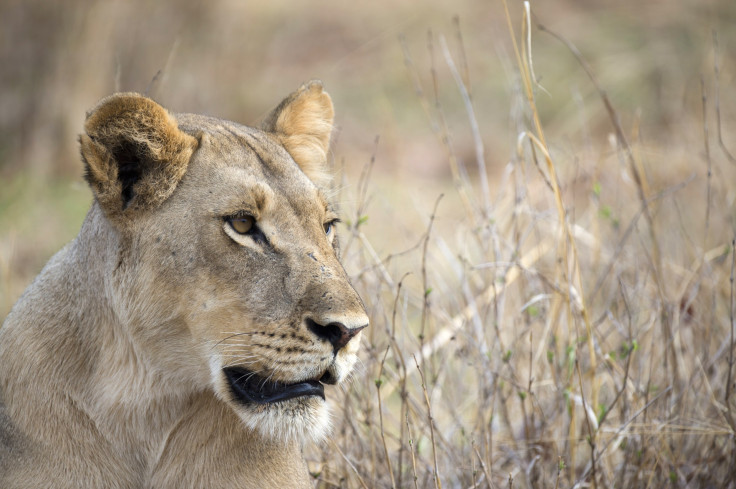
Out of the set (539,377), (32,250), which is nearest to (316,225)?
(539,377)

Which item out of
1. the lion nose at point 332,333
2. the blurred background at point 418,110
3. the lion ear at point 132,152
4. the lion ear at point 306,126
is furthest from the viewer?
the blurred background at point 418,110

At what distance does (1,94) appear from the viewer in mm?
8844

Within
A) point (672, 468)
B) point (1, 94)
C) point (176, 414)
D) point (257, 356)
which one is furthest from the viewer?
point (1, 94)

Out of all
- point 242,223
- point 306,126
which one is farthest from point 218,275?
point 306,126

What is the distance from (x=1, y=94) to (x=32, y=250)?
276cm

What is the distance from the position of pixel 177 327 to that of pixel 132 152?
581 millimetres

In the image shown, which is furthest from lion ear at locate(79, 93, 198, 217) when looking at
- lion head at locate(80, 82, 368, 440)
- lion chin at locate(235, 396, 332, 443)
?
lion chin at locate(235, 396, 332, 443)

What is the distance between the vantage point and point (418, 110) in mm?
12305

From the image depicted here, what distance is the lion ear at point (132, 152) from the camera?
257 cm

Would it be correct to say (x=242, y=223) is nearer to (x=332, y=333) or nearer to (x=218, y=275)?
(x=218, y=275)

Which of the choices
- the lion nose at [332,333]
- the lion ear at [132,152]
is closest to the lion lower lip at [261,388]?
the lion nose at [332,333]

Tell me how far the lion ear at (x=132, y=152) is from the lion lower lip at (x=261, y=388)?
0.62m

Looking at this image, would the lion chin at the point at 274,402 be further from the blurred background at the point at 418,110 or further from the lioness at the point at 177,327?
the blurred background at the point at 418,110

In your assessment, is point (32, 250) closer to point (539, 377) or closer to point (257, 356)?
point (539, 377)
